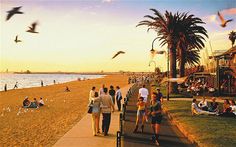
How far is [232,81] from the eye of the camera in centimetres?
3875

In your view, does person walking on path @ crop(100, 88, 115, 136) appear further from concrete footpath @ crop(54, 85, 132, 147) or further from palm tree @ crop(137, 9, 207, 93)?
palm tree @ crop(137, 9, 207, 93)

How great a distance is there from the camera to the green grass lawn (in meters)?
12.1

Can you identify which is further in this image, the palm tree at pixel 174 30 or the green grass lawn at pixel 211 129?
the palm tree at pixel 174 30

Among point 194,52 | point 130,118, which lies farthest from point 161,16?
point 194,52

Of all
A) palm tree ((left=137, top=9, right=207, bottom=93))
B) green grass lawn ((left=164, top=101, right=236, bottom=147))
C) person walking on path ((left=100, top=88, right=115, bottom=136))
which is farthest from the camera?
palm tree ((left=137, top=9, right=207, bottom=93))

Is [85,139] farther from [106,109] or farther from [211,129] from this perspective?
[211,129]

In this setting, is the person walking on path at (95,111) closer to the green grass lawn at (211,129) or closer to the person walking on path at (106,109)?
the person walking on path at (106,109)

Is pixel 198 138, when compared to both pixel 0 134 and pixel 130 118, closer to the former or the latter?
pixel 130 118

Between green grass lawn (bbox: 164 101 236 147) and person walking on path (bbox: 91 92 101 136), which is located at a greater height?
person walking on path (bbox: 91 92 101 136)

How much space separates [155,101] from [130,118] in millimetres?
5962

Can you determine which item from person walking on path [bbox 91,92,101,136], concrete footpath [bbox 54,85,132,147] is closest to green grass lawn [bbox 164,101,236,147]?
concrete footpath [bbox 54,85,132,147]

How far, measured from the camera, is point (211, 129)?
14523mm

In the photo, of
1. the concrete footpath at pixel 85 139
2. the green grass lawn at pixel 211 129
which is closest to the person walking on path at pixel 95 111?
the concrete footpath at pixel 85 139

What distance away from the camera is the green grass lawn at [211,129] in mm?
12062
